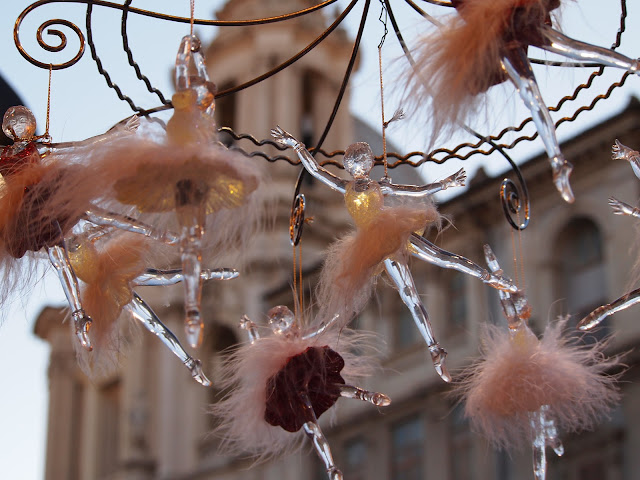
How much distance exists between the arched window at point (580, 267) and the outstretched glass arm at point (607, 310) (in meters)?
12.0

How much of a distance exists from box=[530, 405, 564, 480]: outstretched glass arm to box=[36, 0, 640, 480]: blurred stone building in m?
5.00

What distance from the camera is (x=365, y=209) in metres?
4.50

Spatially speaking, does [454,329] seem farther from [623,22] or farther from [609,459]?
[623,22]

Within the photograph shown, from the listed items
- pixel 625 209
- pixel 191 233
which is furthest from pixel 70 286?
pixel 625 209

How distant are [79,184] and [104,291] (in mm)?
648

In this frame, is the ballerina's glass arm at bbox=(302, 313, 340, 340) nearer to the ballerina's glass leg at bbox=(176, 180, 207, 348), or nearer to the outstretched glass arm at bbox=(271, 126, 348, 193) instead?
the outstretched glass arm at bbox=(271, 126, 348, 193)

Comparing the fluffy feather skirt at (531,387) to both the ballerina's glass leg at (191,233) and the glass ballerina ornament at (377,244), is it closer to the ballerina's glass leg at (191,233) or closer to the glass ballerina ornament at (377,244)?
the glass ballerina ornament at (377,244)

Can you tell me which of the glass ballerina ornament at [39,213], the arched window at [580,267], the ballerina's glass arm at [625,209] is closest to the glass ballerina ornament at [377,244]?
the ballerina's glass arm at [625,209]

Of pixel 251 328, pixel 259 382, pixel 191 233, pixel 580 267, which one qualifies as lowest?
pixel 259 382

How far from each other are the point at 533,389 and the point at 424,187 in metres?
0.87

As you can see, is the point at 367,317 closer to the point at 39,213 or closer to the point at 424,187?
the point at 424,187

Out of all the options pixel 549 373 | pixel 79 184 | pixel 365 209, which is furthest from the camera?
pixel 549 373

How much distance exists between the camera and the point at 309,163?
469 cm

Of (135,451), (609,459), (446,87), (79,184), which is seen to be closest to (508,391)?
(446,87)
